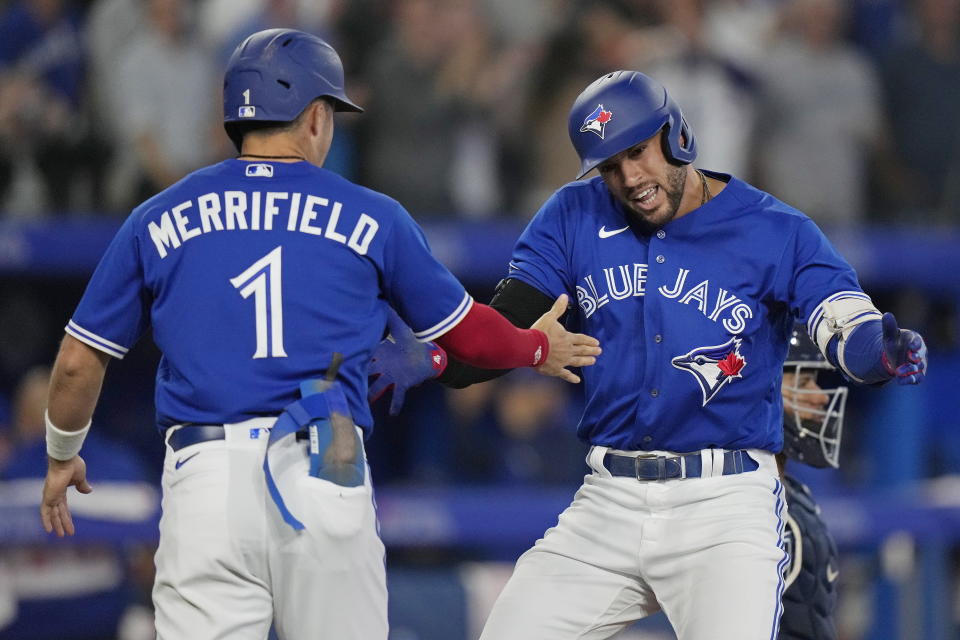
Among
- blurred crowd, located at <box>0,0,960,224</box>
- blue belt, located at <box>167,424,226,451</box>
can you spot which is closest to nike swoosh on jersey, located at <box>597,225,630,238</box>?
blue belt, located at <box>167,424,226,451</box>

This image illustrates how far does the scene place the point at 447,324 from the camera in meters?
3.72

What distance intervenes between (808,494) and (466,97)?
3.88m

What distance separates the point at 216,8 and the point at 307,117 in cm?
501

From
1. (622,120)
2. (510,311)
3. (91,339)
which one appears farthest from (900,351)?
(91,339)

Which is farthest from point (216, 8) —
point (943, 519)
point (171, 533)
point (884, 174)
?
point (171, 533)

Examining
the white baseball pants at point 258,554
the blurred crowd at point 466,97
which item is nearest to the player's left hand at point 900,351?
the white baseball pants at point 258,554

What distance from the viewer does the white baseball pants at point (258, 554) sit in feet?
11.1

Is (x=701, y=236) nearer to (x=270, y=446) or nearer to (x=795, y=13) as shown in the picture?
(x=270, y=446)

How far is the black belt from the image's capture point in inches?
136

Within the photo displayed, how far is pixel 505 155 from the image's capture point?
27.0ft

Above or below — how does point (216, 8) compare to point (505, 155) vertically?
above

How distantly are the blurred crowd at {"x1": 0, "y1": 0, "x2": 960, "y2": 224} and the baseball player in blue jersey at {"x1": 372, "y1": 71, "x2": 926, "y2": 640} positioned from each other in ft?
12.5

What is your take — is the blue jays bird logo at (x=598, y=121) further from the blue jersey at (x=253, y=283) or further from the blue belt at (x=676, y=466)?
the blue belt at (x=676, y=466)

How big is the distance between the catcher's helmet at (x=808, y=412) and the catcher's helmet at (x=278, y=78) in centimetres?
174
